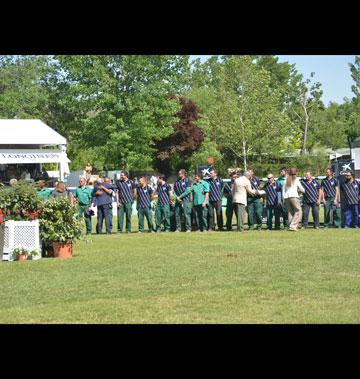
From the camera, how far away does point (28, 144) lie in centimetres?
4738

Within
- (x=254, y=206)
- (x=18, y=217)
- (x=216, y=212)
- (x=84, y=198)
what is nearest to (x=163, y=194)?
(x=216, y=212)

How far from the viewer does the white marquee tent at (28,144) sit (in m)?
46.3

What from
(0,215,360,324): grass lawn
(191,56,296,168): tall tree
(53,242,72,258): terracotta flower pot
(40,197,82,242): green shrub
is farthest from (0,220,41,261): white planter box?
(191,56,296,168): tall tree

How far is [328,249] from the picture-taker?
18.1 metres

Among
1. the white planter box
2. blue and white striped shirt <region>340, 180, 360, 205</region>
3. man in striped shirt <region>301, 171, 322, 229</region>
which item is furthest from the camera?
man in striped shirt <region>301, 171, 322, 229</region>

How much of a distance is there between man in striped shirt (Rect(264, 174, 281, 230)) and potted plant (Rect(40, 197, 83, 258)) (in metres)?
8.74

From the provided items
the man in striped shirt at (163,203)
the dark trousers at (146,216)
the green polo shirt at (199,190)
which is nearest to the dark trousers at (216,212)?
the green polo shirt at (199,190)

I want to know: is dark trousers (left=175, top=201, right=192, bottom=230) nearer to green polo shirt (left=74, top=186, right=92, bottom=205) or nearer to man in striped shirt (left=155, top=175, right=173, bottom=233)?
man in striped shirt (left=155, top=175, right=173, bottom=233)

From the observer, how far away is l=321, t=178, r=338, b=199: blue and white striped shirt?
25328 millimetres

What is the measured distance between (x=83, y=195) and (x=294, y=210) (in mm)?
5920

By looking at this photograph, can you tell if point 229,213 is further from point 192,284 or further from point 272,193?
point 192,284

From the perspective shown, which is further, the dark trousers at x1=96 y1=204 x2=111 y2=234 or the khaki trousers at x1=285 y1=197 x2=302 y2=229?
the dark trousers at x1=96 y1=204 x2=111 y2=234
